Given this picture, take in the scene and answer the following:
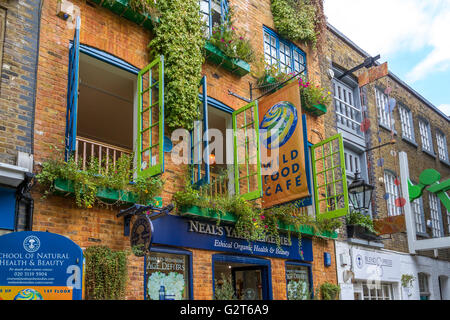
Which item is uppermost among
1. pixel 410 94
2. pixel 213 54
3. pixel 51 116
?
pixel 410 94

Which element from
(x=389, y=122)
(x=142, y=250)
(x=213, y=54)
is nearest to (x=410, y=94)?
(x=389, y=122)


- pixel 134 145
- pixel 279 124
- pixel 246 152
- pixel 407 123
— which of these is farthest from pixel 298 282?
pixel 407 123

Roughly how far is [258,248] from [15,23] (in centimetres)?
606

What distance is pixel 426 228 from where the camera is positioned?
17141 mm

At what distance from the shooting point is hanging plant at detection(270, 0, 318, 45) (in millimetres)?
12656

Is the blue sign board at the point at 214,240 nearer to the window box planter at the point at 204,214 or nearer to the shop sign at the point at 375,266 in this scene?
the window box planter at the point at 204,214

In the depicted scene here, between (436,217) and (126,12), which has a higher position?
(126,12)

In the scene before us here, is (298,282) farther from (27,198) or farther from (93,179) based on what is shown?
(27,198)

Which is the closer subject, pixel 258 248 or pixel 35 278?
pixel 35 278

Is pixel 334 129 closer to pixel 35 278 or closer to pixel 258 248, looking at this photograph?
pixel 258 248

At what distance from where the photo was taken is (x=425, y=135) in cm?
1955

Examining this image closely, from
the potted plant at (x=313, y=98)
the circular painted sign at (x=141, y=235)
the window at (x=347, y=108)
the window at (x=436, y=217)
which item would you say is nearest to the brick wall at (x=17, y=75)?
the circular painted sign at (x=141, y=235)

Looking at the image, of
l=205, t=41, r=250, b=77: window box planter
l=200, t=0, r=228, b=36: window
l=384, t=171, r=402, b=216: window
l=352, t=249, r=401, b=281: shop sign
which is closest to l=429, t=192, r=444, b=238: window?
l=384, t=171, r=402, b=216: window

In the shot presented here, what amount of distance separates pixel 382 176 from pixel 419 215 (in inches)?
116
